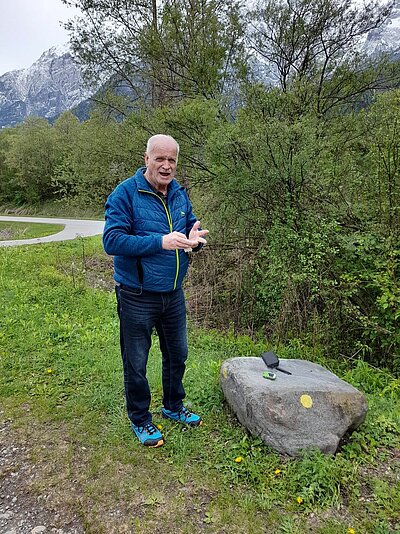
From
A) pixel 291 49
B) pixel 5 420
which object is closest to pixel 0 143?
pixel 291 49

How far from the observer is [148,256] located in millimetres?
2244

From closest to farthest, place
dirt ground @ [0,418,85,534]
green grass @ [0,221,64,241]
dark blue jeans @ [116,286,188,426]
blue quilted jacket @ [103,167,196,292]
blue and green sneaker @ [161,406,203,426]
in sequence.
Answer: dirt ground @ [0,418,85,534] < blue quilted jacket @ [103,167,196,292] < dark blue jeans @ [116,286,188,426] < blue and green sneaker @ [161,406,203,426] < green grass @ [0,221,64,241]

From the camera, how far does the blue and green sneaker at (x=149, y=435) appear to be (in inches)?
98.2

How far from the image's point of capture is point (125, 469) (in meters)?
2.32

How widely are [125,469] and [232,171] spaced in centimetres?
374

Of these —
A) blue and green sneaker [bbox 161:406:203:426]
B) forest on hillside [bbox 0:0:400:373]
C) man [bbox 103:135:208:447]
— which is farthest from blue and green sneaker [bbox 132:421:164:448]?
forest on hillside [bbox 0:0:400:373]

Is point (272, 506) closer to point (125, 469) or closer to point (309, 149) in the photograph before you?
point (125, 469)

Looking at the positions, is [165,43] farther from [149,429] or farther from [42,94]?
[42,94]

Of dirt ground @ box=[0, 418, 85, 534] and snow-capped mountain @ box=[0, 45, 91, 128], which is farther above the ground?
snow-capped mountain @ box=[0, 45, 91, 128]

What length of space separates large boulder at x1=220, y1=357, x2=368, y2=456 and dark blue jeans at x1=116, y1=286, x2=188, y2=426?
467 millimetres

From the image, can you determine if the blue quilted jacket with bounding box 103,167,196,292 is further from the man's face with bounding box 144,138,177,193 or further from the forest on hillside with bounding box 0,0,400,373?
the forest on hillside with bounding box 0,0,400,373

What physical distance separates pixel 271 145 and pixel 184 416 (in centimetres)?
332

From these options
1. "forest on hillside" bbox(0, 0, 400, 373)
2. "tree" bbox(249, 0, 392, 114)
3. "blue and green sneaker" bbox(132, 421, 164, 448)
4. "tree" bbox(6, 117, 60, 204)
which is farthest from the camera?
"tree" bbox(6, 117, 60, 204)

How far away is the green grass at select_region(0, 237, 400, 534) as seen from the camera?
78.3 inches
